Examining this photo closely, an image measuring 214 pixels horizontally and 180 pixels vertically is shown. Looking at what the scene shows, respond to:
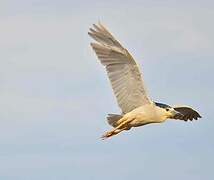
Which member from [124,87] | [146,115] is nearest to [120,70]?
[124,87]

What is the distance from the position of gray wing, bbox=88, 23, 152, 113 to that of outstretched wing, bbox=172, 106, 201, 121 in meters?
1.95

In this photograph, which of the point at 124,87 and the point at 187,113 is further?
the point at 187,113

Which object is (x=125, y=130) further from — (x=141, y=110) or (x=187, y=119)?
(x=187, y=119)

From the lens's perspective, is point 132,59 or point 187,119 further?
point 187,119

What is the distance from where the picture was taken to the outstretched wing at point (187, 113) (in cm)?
3294

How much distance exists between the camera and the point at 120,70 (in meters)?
30.6

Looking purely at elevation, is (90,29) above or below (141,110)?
above

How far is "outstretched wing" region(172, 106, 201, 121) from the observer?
32938 mm

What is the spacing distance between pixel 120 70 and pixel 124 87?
60cm

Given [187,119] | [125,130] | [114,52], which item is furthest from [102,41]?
[187,119]

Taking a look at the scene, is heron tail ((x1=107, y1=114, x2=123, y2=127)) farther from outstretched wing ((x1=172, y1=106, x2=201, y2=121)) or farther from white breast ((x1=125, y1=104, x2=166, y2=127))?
outstretched wing ((x1=172, y1=106, x2=201, y2=121))

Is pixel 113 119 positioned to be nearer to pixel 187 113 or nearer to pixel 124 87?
pixel 124 87

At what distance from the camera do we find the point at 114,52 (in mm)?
30391

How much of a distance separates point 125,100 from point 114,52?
1.63 m
